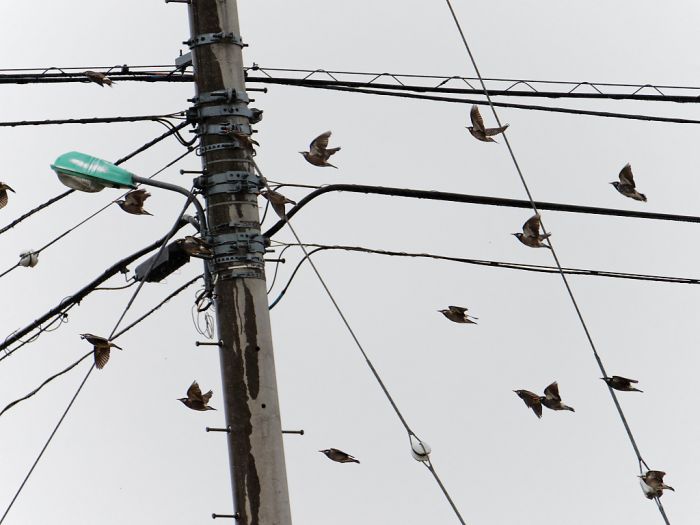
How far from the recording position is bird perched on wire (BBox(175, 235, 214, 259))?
8852mm

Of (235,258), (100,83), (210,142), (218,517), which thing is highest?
(100,83)

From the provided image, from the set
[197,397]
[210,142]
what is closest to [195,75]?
[210,142]

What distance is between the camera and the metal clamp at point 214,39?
9.08 meters

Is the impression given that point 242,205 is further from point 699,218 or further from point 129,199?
point 699,218

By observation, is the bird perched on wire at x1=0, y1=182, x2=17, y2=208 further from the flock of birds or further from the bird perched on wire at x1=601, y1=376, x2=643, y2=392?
the bird perched on wire at x1=601, y1=376, x2=643, y2=392

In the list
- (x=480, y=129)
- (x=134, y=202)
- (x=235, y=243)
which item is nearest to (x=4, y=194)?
(x=134, y=202)

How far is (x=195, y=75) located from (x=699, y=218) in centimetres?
404

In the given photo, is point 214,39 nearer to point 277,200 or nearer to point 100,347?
point 277,200

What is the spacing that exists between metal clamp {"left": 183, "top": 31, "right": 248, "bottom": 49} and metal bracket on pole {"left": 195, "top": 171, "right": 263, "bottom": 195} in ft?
2.80

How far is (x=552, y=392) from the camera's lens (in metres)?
9.72

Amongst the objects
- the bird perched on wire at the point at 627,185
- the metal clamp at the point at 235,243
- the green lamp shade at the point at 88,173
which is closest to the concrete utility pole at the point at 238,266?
the metal clamp at the point at 235,243

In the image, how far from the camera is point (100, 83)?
10.8 meters

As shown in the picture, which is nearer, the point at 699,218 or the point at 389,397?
the point at 389,397

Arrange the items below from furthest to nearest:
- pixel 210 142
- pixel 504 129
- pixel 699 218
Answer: pixel 699 218 < pixel 504 129 < pixel 210 142
